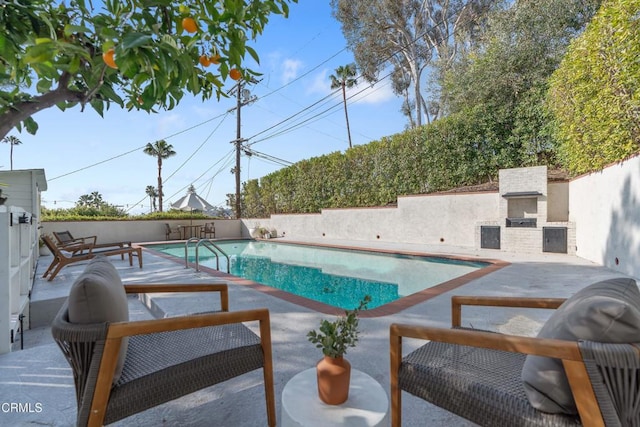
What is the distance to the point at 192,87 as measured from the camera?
3.73ft

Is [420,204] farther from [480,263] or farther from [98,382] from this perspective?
[98,382]

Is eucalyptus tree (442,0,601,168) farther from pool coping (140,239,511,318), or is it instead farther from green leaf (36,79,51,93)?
green leaf (36,79,51,93)

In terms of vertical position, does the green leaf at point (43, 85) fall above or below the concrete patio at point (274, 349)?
above

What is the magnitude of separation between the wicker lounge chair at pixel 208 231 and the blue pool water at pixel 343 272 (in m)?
3.42

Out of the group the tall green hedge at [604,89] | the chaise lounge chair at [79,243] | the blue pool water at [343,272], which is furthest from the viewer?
the chaise lounge chair at [79,243]

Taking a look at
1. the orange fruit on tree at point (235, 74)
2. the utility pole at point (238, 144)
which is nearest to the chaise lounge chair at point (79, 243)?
the orange fruit on tree at point (235, 74)

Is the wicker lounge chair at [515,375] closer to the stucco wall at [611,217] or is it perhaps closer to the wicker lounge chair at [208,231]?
the stucco wall at [611,217]

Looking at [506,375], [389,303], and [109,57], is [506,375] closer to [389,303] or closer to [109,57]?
[109,57]

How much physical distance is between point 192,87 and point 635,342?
5.73ft

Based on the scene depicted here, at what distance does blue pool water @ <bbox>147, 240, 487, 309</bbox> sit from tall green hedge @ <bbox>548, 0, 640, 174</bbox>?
10.3 ft

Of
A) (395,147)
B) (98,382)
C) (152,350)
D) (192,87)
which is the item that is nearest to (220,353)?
(152,350)

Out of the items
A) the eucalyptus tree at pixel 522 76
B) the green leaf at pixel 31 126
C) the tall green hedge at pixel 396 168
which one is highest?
the eucalyptus tree at pixel 522 76

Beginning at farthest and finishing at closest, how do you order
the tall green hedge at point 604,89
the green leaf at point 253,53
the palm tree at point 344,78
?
the palm tree at point 344,78 < the tall green hedge at point 604,89 < the green leaf at point 253,53
